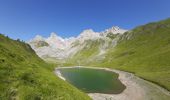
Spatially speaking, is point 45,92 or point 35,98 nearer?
point 35,98

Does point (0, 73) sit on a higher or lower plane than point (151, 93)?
higher

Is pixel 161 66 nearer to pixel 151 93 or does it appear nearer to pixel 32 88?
pixel 151 93

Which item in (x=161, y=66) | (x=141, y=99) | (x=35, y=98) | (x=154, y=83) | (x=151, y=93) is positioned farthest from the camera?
(x=161, y=66)

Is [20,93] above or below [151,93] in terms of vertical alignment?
above

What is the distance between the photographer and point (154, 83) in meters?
94.3

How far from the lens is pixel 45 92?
115 feet

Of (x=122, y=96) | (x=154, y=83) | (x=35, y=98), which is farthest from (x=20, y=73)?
(x=154, y=83)

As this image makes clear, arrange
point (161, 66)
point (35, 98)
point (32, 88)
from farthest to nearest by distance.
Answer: point (161, 66) < point (32, 88) < point (35, 98)

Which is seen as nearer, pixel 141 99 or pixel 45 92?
pixel 45 92

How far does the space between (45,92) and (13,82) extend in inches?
259

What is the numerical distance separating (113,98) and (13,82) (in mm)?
38991

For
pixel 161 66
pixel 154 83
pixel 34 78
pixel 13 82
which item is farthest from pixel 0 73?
pixel 161 66

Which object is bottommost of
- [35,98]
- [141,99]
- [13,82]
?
[141,99]

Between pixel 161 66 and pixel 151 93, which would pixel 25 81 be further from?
pixel 161 66
